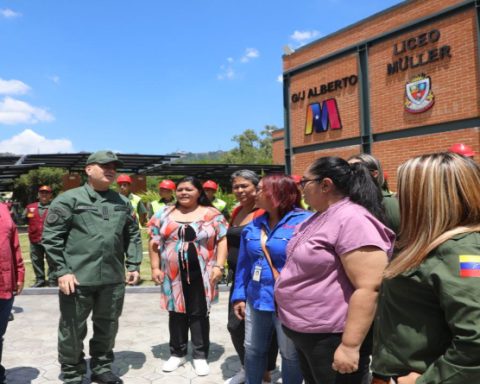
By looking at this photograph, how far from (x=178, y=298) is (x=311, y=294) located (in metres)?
2.14

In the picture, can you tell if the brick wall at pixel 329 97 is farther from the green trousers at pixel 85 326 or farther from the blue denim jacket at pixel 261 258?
the green trousers at pixel 85 326

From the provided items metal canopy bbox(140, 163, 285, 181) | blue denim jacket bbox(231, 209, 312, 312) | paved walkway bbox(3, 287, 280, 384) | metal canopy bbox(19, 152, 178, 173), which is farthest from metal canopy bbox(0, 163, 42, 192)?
blue denim jacket bbox(231, 209, 312, 312)

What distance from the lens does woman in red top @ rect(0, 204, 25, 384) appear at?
337 cm

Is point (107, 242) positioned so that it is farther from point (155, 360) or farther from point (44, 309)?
point (44, 309)

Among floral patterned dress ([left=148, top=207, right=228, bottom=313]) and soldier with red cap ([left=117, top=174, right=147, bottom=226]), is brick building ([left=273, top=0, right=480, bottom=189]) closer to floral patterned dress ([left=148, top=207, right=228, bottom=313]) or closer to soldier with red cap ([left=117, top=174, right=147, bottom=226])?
soldier with red cap ([left=117, top=174, right=147, bottom=226])

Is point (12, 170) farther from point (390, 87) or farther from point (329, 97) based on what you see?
point (390, 87)

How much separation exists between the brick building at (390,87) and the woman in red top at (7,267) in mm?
9214

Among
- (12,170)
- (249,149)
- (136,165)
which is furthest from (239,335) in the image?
(249,149)

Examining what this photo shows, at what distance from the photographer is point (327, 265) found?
6.75ft

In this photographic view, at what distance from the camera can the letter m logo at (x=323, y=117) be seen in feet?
41.7

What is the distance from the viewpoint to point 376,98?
11594 millimetres

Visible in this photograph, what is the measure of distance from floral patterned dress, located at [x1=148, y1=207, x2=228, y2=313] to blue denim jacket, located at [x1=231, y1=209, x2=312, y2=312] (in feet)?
2.53

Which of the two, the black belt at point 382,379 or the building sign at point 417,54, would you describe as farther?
the building sign at point 417,54

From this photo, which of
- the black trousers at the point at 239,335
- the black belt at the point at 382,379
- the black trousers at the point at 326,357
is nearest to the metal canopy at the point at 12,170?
the black trousers at the point at 239,335
